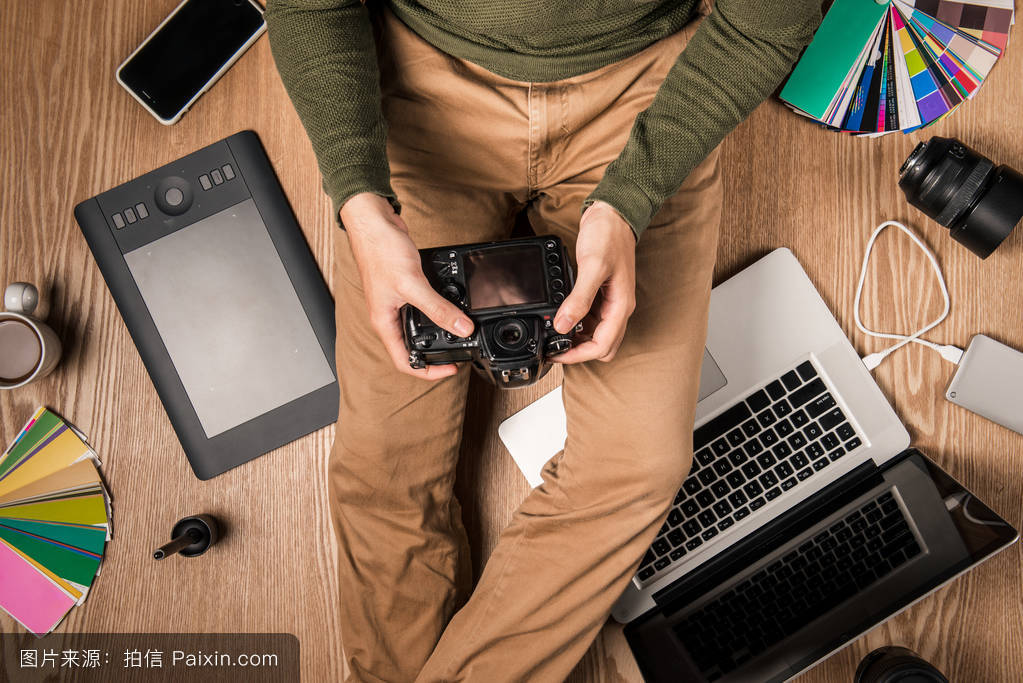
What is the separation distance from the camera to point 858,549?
Result: 0.75m

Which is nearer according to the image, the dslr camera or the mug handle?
the dslr camera

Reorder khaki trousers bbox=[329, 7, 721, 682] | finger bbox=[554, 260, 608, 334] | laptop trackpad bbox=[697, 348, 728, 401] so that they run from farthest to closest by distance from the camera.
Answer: laptop trackpad bbox=[697, 348, 728, 401] → khaki trousers bbox=[329, 7, 721, 682] → finger bbox=[554, 260, 608, 334]

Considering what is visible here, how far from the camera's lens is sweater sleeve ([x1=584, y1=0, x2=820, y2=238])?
61 cm

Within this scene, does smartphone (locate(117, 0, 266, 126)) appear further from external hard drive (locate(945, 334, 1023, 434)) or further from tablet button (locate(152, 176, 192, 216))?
external hard drive (locate(945, 334, 1023, 434))

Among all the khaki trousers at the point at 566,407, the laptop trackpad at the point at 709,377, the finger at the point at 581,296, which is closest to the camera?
the finger at the point at 581,296

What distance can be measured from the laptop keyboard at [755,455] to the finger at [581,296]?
0.97 ft

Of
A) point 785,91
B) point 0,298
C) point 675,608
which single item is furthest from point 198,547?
point 785,91

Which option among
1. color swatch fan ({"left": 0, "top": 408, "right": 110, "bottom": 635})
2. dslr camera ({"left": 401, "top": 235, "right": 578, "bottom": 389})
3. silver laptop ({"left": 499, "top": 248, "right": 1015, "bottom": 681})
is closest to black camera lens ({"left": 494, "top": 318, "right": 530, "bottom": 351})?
dslr camera ({"left": 401, "top": 235, "right": 578, "bottom": 389})

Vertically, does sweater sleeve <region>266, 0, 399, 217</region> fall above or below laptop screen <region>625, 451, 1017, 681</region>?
above

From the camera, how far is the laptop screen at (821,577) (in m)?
0.74

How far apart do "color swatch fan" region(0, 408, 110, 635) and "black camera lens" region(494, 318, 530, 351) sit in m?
0.60

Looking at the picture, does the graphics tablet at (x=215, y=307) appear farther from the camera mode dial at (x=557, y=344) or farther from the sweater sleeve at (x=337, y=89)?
the camera mode dial at (x=557, y=344)

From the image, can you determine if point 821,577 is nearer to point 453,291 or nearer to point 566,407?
point 566,407

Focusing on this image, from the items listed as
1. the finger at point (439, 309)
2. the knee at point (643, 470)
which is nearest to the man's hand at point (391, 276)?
the finger at point (439, 309)
